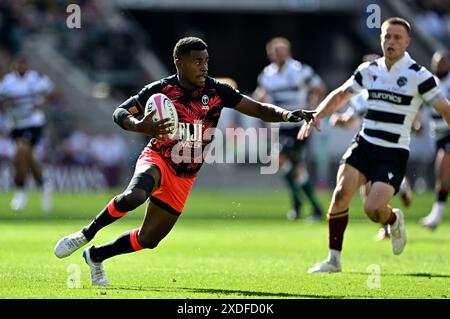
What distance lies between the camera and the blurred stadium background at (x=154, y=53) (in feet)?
101

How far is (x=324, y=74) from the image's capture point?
133ft

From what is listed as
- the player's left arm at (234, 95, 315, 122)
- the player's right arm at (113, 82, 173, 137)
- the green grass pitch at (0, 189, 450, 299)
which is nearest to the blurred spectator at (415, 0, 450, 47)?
the green grass pitch at (0, 189, 450, 299)

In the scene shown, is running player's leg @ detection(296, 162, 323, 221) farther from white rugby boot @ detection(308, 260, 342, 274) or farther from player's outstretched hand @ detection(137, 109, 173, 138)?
player's outstretched hand @ detection(137, 109, 173, 138)

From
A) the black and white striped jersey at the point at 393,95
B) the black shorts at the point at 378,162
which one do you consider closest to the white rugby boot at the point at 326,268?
the black shorts at the point at 378,162

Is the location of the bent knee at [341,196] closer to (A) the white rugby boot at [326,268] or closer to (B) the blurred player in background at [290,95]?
(A) the white rugby boot at [326,268]

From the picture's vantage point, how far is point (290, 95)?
19.0 meters

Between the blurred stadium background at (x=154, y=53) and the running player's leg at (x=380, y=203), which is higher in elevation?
the blurred stadium background at (x=154, y=53)

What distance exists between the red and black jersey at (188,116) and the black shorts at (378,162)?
175 cm

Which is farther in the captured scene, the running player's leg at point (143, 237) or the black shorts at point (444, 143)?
the black shorts at point (444, 143)

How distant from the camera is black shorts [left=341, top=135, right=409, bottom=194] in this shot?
432 inches

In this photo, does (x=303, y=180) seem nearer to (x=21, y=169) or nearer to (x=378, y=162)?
(x=21, y=169)

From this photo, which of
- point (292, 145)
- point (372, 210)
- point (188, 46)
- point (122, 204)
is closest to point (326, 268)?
point (372, 210)
